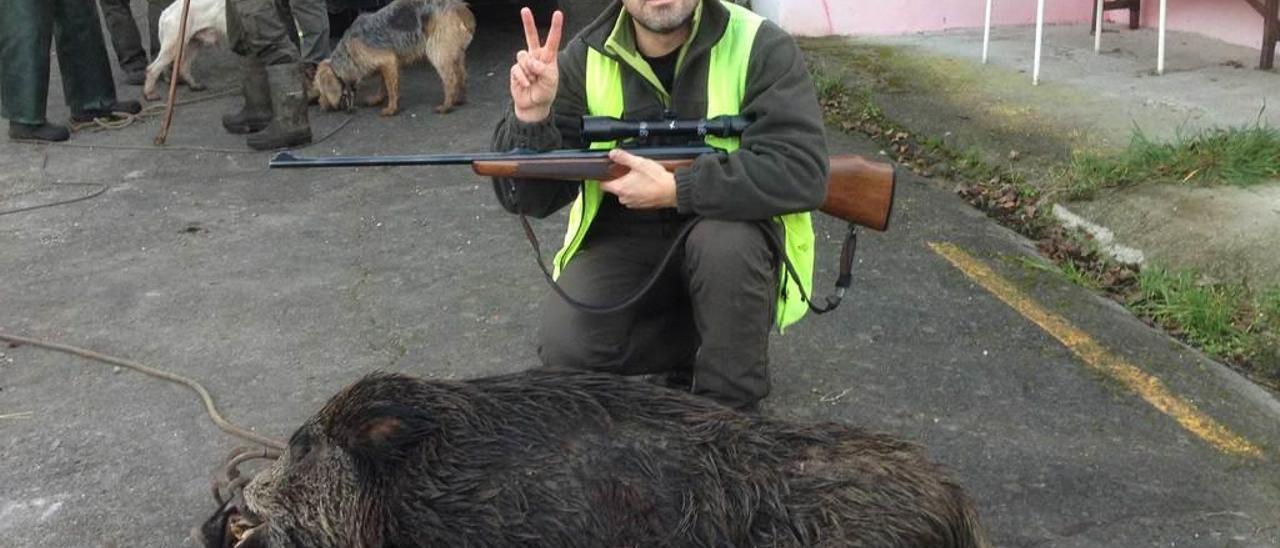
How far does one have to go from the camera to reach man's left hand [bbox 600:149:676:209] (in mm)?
3230

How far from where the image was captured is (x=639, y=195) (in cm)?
327

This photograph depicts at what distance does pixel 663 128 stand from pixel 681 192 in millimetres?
216

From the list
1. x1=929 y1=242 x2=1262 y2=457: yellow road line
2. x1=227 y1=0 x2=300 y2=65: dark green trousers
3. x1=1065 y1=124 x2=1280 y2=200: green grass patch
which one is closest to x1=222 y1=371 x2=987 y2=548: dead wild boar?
x1=929 y1=242 x2=1262 y2=457: yellow road line

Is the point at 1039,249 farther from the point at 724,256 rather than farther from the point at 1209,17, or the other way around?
the point at 1209,17

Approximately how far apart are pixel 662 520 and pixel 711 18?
62.5 inches

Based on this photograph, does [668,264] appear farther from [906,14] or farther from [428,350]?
[906,14]

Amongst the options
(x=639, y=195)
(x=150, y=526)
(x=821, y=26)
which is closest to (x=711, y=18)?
(x=639, y=195)

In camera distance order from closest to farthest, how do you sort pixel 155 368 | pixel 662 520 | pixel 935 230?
pixel 662 520, pixel 155 368, pixel 935 230

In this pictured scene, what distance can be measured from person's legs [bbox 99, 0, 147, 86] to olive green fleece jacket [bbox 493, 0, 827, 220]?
7.08 metres

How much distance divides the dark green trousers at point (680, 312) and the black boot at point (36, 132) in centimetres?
557

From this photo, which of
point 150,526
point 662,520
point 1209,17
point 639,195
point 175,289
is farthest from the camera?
point 1209,17

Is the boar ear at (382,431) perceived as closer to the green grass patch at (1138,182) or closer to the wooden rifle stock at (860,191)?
the wooden rifle stock at (860,191)

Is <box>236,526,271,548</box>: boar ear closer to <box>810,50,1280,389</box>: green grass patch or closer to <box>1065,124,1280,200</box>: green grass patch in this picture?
<box>810,50,1280,389</box>: green grass patch

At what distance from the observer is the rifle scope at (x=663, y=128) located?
3.37m
